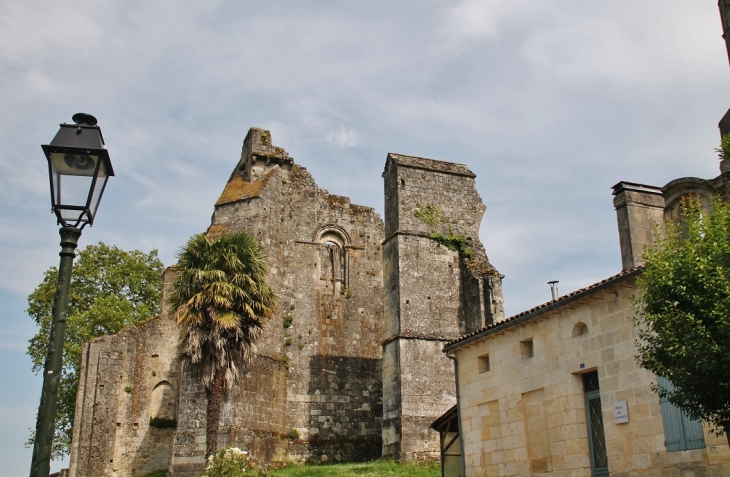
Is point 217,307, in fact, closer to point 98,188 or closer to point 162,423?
point 162,423

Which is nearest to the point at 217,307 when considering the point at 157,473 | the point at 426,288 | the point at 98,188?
the point at 426,288

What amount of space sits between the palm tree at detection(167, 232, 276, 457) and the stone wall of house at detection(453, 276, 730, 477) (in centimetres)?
622

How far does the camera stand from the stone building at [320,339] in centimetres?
2136

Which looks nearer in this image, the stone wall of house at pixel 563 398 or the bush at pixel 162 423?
the stone wall of house at pixel 563 398

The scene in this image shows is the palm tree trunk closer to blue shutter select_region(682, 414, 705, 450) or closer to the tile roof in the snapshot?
the tile roof

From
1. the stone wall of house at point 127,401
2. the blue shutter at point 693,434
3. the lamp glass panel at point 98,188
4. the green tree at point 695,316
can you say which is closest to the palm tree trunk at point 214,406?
the stone wall of house at point 127,401

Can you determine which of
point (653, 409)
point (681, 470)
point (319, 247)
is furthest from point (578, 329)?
point (319, 247)

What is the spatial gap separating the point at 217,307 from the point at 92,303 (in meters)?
13.9

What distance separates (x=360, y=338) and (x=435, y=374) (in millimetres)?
6025

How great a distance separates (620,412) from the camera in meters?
11.7

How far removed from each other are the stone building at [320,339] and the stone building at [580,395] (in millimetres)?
6136

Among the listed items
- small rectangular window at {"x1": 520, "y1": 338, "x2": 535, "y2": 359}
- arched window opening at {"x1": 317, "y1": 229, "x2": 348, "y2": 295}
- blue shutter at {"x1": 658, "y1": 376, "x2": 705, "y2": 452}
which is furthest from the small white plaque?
arched window opening at {"x1": 317, "y1": 229, "x2": 348, "y2": 295}

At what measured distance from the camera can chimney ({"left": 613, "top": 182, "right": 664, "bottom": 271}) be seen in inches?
558

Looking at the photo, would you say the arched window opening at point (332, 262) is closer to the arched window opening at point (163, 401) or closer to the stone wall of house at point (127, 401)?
A: the stone wall of house at point (127, 401)
